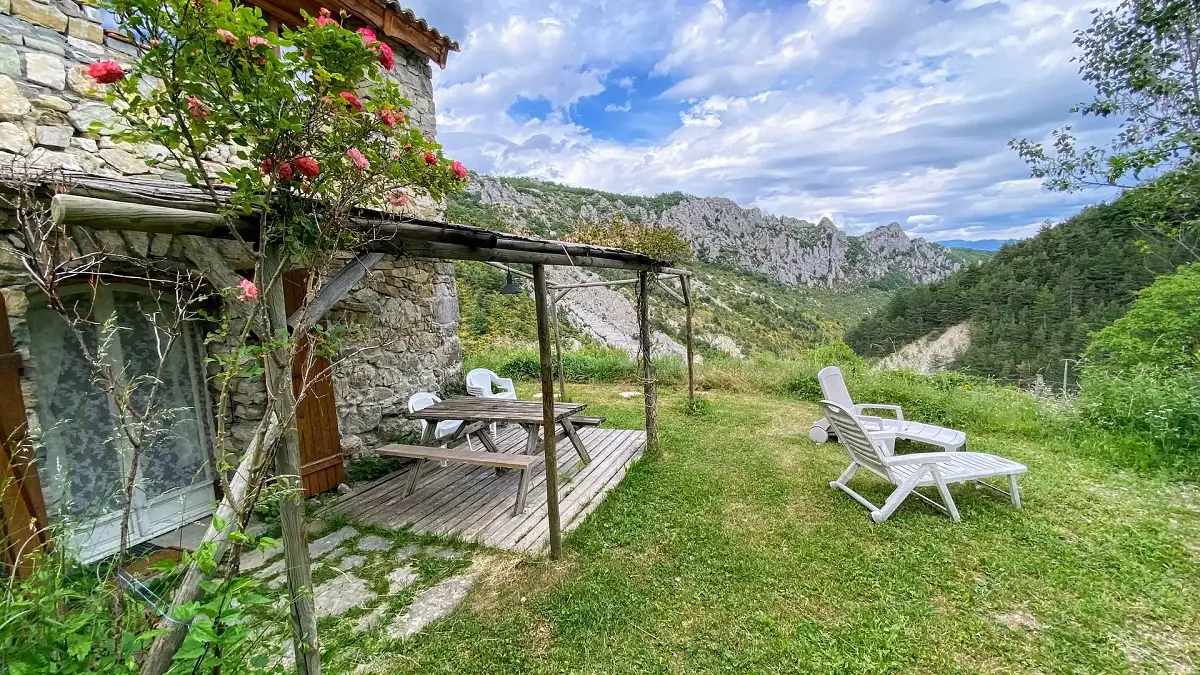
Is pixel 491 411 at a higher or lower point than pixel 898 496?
higher

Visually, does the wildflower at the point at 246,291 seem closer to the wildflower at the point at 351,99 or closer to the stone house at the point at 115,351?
the stone house at the point at 115,351

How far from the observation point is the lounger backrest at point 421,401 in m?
5.17

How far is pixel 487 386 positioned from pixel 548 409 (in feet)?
10.3

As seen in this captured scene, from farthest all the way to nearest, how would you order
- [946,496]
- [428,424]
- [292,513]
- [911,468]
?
1. [428,424]
2. [911,468]
3. [946,496]
4. [292,513]

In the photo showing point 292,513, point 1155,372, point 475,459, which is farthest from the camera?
point 1155,372

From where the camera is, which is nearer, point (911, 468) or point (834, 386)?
point (911, 468)

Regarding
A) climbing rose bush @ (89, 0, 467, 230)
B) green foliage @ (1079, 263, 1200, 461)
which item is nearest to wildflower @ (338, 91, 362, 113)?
climbing rose bush @ (89, 0, 467, 230)

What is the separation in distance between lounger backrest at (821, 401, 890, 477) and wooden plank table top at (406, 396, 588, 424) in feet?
7.78

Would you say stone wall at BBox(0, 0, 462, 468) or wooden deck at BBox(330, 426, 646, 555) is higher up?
stone wall at BBox(0, 0, 462, 468)

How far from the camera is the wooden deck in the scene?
3627mm

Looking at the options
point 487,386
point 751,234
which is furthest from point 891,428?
point 751,234

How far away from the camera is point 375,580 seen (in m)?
2.99

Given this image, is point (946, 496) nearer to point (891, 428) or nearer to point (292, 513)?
point (891, 428)

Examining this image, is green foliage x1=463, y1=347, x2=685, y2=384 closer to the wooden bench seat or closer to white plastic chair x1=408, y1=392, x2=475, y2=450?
white plastic chair x1=408, y1=392, x2=475, y2=450
